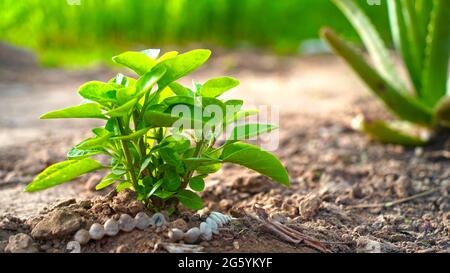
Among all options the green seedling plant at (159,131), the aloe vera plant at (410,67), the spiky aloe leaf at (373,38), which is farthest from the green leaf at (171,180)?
the spiky aloe leaf at (373,38)

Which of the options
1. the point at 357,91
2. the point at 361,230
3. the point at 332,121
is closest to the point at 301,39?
the point at 357,91

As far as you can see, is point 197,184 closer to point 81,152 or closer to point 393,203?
point 81,152

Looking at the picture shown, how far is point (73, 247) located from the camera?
140 cm

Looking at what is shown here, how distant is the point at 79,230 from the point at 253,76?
298 cm

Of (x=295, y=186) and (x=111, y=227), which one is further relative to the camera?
(x=295, y=186)

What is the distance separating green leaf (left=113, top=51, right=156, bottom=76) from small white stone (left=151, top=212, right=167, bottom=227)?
31cm

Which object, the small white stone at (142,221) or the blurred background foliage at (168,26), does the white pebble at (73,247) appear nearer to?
the small white stone at (142,221)

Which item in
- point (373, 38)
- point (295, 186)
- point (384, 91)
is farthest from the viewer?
point (373, 38)

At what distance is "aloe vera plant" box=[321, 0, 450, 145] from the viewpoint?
2512 millimetres

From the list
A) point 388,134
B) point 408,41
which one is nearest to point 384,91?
point 388,134

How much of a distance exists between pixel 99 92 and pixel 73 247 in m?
0.33

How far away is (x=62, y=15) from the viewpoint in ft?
16.0

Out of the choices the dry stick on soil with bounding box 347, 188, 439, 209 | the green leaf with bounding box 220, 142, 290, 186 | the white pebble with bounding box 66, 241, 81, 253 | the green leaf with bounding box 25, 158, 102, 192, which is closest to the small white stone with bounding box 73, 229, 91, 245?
the white pebble with bounding box 66, 241, 81, 253
